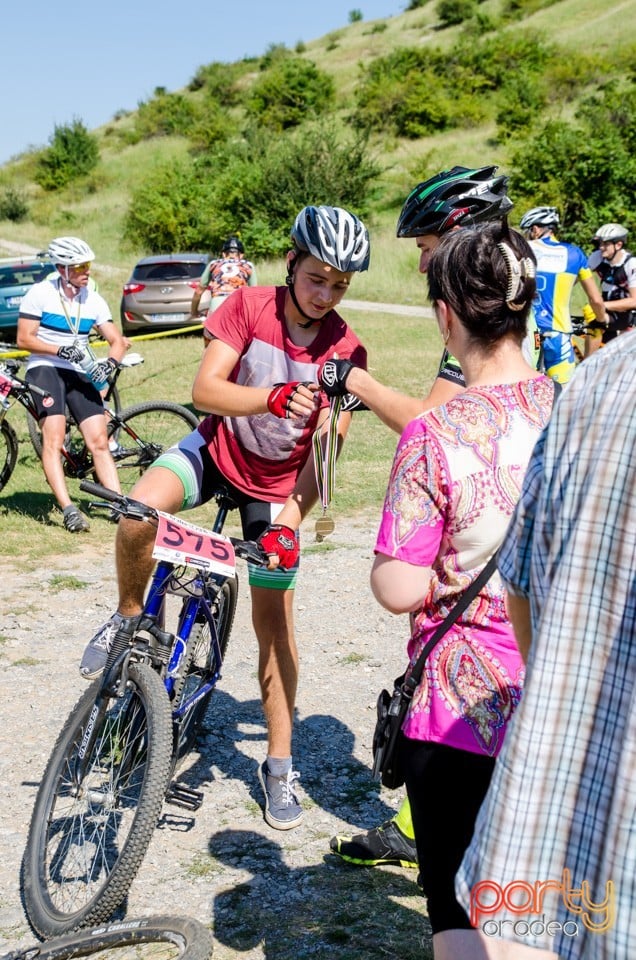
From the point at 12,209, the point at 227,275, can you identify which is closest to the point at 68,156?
the point at 12,209

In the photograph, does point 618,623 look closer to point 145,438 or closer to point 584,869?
point 584,869

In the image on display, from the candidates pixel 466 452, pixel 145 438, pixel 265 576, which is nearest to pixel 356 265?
pixel 265 576

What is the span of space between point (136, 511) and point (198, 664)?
95 centimetres

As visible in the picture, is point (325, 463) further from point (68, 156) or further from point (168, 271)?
point (68, 156)

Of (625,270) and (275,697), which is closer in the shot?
(275,697)

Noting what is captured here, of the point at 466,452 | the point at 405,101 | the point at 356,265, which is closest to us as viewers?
the point at 466,452

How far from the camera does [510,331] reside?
2.20m

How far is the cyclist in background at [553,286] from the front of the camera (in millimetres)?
8234

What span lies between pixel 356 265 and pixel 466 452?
5.13 ft

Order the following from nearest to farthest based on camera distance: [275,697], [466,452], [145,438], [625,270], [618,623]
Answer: [618,623], [466,452], [275,697], [145,438], [625,270]

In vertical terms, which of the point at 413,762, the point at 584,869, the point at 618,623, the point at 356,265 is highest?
the point at 356,265

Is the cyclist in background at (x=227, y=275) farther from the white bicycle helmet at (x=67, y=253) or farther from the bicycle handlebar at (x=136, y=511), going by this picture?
the bicycle handlebar at (x=136, y=511)

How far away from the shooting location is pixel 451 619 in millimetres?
2191

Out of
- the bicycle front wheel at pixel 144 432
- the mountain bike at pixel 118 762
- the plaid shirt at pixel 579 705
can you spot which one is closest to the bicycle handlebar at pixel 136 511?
the mountain bike at pixel 118 762
